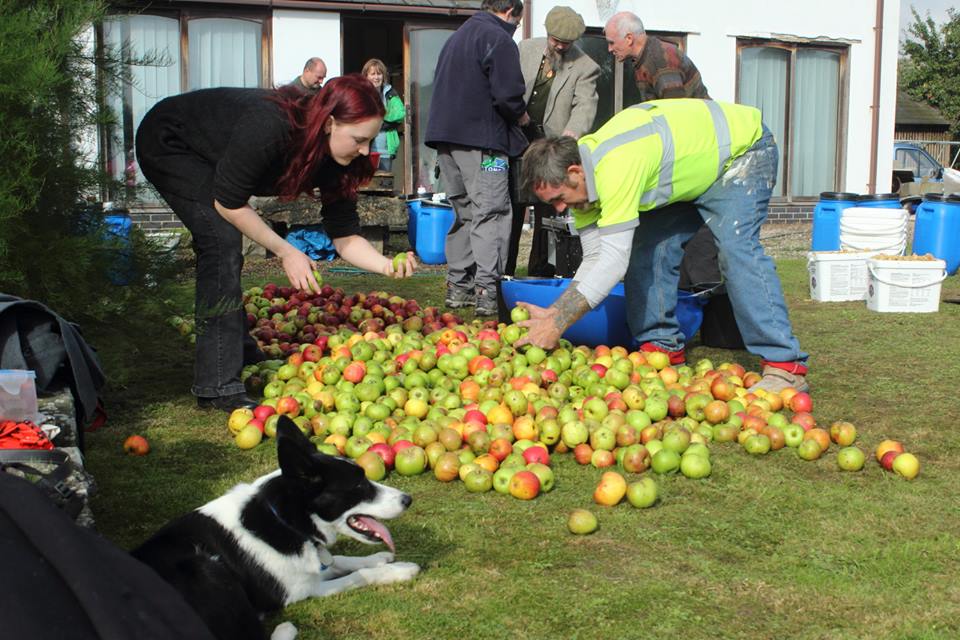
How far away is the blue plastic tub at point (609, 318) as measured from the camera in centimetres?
661

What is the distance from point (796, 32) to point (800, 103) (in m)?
1.30

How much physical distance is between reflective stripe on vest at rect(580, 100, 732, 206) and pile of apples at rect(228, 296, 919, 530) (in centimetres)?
100

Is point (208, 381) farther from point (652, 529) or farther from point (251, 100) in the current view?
point (652, 529)

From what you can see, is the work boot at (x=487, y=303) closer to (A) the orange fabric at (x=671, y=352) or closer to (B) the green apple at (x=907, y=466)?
(A) the orange fabric at (x=671, y=352)

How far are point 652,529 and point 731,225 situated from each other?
7.44ft

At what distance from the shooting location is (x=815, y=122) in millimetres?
17609

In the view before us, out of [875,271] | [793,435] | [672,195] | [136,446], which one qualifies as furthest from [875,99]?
[136,446]

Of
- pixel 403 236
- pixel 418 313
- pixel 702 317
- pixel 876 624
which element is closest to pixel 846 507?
pixel 876 624

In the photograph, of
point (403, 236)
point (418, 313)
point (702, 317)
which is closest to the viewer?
point (702, 317)

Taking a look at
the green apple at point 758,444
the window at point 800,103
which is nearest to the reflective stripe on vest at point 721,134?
the green apple at point 758,444

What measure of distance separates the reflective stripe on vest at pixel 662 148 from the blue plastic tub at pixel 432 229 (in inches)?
291

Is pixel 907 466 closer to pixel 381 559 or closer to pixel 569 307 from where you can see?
pixel 569 307

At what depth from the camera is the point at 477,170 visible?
849 cm

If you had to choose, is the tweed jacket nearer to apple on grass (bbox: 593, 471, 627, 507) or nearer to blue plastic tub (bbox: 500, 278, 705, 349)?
blue plastic tub (bbox: 500, 278, 705, 349)
